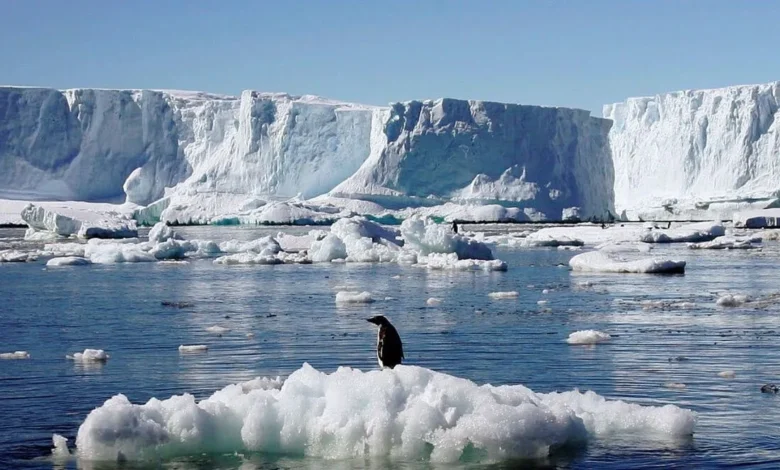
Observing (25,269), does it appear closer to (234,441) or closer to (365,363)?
(365,363)

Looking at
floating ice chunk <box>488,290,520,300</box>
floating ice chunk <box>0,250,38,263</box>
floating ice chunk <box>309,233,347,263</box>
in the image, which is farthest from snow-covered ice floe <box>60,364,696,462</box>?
floating ice chunk <box>0,250,38,263</box>

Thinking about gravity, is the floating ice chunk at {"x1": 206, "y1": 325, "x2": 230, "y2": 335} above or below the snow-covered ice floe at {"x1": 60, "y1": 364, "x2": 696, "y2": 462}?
above

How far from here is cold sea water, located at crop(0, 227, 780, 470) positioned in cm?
746

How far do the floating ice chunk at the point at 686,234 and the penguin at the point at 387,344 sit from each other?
32438 mm

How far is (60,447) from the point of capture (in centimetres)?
732

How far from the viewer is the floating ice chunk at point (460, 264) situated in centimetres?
2553

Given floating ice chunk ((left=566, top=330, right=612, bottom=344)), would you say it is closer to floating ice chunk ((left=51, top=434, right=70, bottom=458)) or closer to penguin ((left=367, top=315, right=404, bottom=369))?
penguin ((left=367, top=315, right=404, bottom=369))

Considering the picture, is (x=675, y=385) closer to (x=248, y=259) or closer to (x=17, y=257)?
(x=248, y=259)

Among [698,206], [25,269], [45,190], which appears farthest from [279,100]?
[25,269]

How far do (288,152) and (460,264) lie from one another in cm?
3964

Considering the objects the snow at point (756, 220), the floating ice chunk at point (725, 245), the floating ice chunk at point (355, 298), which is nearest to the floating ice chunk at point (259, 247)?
the floating ice chunk at point (355, 298)

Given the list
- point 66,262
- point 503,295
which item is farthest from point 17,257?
point 503,295

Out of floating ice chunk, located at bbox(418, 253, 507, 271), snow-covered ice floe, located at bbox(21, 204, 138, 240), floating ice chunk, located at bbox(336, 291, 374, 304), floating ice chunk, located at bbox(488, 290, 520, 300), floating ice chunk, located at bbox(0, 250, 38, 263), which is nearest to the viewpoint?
floating ice chunk, located at bbox(336, 291, 374, 304)

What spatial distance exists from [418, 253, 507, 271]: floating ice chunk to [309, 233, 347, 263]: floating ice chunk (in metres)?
3.47
